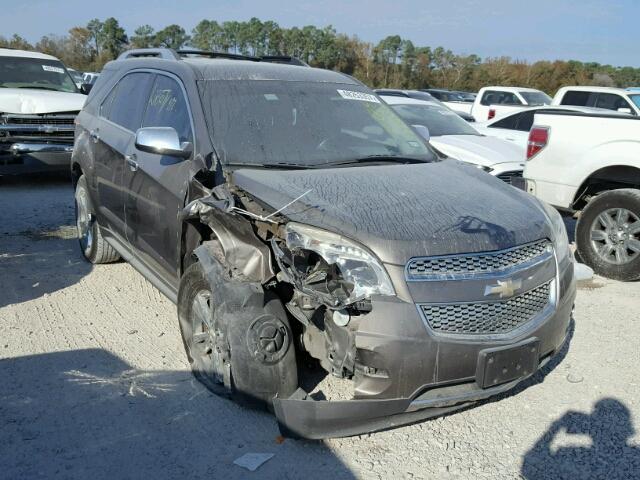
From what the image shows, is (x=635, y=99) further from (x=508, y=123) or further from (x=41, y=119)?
(x=41, y=119)

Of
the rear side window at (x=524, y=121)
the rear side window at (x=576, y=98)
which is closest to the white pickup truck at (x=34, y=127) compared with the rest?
the rear side window at (x=524, y=121)

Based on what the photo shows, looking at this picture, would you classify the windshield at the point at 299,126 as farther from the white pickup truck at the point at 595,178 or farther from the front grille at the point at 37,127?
the front grille at the point at 37,127

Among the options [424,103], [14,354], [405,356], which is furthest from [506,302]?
[424,103]

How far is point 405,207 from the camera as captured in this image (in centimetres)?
341

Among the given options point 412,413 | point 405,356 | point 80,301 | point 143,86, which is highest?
point 143,86

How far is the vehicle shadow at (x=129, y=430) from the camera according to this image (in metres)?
3.09

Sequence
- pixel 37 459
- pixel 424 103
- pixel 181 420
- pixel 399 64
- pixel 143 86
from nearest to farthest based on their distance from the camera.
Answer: pixel 37 459, pixel 181 420, pixel 143 86, pixel 424 103, pixel 399 64

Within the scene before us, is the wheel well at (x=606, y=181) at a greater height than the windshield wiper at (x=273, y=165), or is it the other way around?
the windshield wiper at (x=273, y=165)

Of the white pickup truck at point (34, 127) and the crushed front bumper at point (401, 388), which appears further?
the white pickup truck at point (34, 127)

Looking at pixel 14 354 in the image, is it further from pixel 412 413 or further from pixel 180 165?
pixel 412 413

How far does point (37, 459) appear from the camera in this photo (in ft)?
10.3

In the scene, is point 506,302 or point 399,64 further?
point 399,64

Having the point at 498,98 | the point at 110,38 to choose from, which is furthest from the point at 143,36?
the point at 498,98

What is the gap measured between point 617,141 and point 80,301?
527 cm
